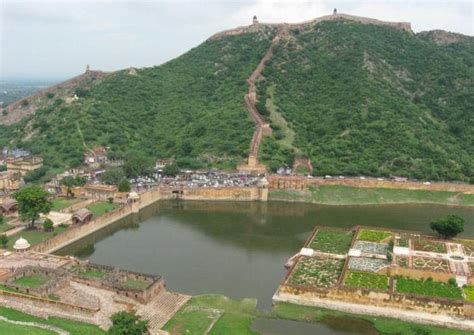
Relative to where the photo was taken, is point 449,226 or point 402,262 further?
point 449,226

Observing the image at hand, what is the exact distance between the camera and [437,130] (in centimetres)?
7762

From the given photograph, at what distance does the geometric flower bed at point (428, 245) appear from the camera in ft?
135

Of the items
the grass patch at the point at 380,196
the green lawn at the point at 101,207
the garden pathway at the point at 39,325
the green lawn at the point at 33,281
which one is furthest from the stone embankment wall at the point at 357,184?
the garden pathway at the point at 39,325

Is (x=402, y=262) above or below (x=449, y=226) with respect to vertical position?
below

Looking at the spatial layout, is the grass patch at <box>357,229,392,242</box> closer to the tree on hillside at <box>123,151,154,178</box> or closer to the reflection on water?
the reflection on water

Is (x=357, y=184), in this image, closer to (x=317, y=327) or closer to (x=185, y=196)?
(x=185, y=196)

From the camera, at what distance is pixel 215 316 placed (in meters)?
31.6

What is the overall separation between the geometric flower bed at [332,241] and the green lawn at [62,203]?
88.4ft

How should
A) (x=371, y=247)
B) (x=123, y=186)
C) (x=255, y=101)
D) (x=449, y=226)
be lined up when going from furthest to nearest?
(x=255, y=101) < (x=123, y=186) < (x=449, y=226) < (x=371, y=247)

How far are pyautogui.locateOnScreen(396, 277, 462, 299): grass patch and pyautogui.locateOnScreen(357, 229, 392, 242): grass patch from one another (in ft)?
28.1

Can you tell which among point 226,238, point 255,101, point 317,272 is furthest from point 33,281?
point 255,101

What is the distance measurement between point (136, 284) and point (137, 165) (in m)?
34.2

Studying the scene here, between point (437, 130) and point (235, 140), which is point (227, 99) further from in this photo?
point (437, 130)

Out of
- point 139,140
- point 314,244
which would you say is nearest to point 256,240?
point 314,244
